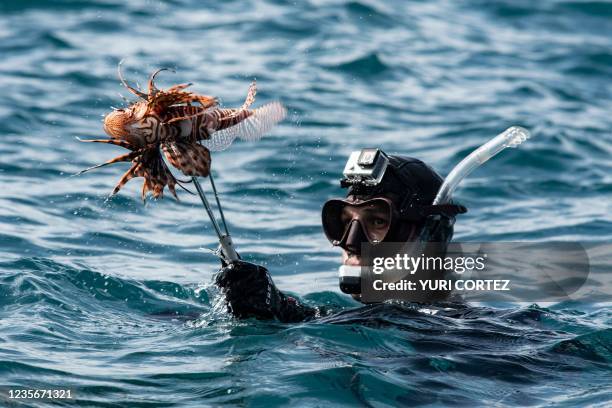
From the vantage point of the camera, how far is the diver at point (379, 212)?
529 centimetres

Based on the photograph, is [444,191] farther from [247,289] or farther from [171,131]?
[171,131]

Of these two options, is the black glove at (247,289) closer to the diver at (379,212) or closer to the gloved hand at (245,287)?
the gloved hand at (245,287)

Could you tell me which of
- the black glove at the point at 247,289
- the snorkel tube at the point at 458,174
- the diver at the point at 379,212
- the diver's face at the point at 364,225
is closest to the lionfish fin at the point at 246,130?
the black glove at the point at 247,289

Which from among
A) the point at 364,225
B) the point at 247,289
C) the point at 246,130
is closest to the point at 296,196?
the point at 364,225

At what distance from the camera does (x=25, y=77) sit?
38.2 ft

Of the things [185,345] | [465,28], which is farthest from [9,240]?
[465,28]

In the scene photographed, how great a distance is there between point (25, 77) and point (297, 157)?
3.49 m

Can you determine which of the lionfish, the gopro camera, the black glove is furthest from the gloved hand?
the gopro camera

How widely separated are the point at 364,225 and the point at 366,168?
27 cm

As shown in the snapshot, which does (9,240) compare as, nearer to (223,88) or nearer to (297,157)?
(297,157)

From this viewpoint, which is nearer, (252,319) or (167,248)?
(252,319)

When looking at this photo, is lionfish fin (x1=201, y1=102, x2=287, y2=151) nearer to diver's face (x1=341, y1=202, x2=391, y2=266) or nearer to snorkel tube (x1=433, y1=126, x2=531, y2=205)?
diver's face (x1=341, y1=202, x2=391, y2=266)

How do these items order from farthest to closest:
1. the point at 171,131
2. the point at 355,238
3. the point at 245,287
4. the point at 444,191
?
the point at 444,191, the point at 355,238, the point at 245,287, the point at 171,131

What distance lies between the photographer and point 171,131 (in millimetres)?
4242
